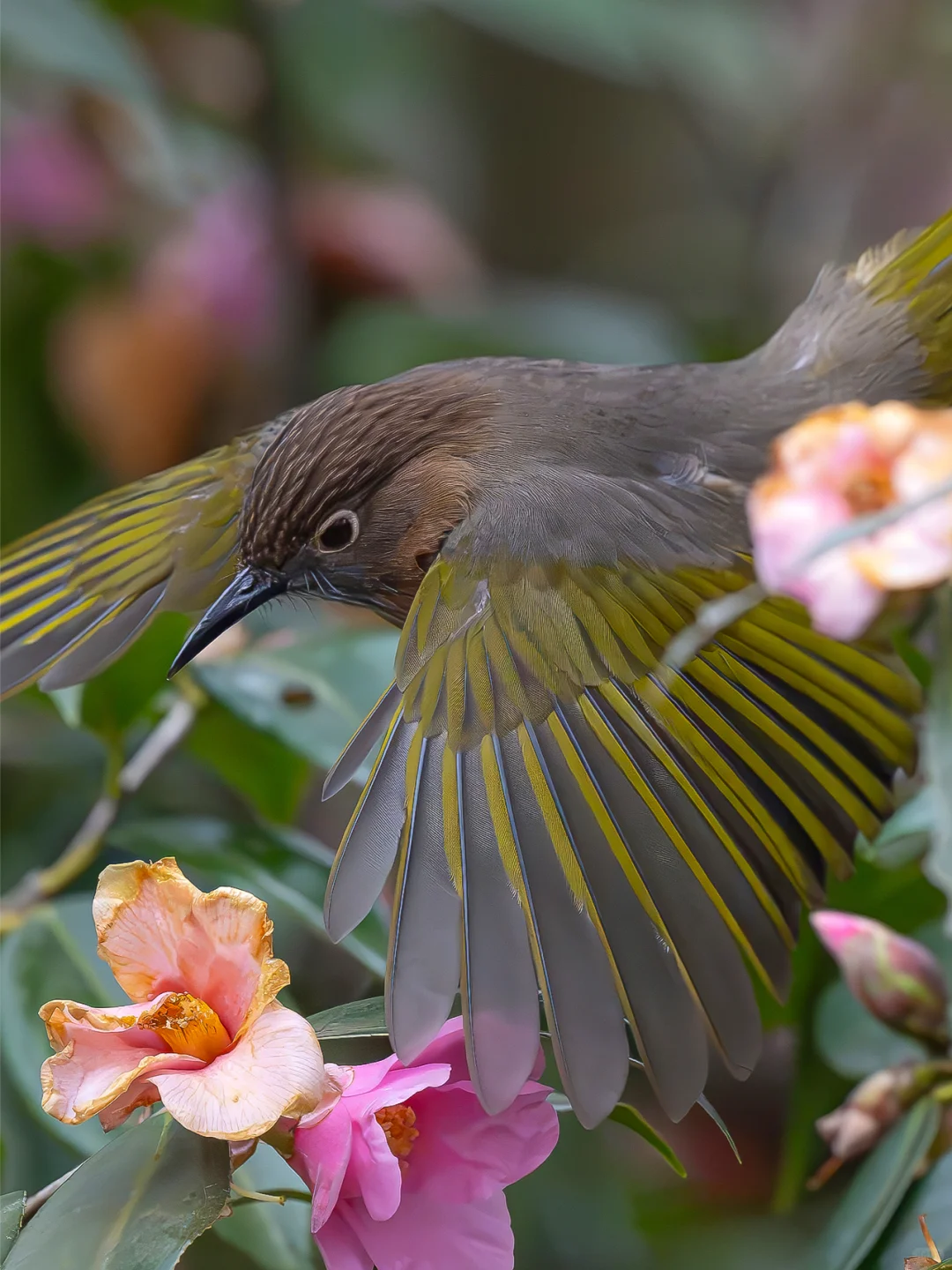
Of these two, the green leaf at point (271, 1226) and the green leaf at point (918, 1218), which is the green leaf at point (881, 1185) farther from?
→ the green leaf at point (271, 1226)

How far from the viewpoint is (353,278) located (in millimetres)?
2434

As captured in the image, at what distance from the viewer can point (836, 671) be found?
989 millimetres

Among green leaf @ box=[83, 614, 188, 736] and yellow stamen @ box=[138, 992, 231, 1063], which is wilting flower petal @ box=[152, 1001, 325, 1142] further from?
green leaf @ box=[83, 614, 188, 736]

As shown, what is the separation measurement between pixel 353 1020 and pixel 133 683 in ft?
1.58

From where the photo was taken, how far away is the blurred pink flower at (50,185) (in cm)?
209

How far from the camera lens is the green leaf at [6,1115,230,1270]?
0.61m

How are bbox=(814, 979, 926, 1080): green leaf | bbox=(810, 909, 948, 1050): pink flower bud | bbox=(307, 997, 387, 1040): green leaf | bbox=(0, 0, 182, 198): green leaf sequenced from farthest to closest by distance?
bbox=(0, 0, 182, 198): green leaf
bbox=(814, 979, 926, 1080): green leaf
bbox=(810, 909, 948, 1050): pink flower bud
bbox=(307, 997, 387, 1040): green leaf

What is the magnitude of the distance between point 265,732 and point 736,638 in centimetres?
38

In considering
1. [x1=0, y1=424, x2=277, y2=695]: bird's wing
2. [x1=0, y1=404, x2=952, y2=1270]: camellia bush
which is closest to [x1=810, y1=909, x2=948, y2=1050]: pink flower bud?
[x1=0, y1=404, x2=952, y2=1270]: camellia bush

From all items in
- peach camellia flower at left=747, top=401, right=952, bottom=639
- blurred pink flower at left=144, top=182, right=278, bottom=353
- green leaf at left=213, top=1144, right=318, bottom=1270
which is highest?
blurred pink flower at left=144, top=182, right=278, bottom=353

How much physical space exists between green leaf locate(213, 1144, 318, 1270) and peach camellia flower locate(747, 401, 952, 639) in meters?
0.45

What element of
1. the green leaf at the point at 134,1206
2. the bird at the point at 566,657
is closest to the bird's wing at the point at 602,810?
the bird at the point at 566,657

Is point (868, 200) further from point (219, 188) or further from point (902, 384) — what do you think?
point (902, 384)

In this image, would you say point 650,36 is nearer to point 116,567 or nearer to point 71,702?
point 116,567
